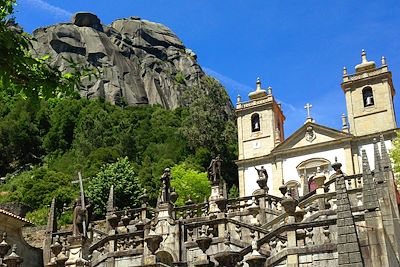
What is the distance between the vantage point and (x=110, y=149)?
183ft

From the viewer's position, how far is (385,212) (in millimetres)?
13695

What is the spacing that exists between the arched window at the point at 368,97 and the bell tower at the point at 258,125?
7110mm

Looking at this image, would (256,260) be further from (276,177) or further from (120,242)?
(276,177)

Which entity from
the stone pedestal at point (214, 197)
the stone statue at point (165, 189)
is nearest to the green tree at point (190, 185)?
the stone pedestal at point (214, 197)

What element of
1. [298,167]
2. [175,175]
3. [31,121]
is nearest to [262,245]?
[298,167]

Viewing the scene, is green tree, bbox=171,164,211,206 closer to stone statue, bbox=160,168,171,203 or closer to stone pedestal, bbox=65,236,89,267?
stone statue, bbox=160,168,171,203

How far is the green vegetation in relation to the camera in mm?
41562

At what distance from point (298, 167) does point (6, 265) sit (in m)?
28.1

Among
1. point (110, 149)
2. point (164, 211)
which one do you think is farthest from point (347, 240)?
point (110, 149)

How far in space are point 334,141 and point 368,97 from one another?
420cm

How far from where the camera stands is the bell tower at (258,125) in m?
43.3

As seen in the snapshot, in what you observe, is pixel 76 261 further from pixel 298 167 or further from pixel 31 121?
pixel 31 121

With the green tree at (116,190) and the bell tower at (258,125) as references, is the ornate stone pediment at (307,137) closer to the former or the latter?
the bell tower at (258,125)

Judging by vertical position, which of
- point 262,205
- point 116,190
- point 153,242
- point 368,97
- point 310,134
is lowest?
point 153,242
